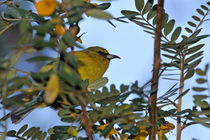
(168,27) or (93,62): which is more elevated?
(168,27)

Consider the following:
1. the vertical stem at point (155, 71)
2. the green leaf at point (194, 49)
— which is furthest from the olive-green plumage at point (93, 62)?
the vertical stem at point (155, 71)

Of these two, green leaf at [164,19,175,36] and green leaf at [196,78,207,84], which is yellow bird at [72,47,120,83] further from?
green leaf at [196,78,207,84]

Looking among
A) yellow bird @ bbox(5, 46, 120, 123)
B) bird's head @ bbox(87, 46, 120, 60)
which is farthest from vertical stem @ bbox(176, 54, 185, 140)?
bird's head @ bbox(87, 46, 120, 60)

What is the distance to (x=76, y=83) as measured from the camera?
625mm

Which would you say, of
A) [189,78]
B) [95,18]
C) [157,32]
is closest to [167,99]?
[189,78]

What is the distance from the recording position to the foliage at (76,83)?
0.62m

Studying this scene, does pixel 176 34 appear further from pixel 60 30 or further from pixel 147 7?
pixel 60 30

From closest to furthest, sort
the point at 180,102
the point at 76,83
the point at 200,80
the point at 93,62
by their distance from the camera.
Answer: the point at 76,83 < the point at 200,80 < the point at 180,102 < the point at 93,62

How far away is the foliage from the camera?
62 cm

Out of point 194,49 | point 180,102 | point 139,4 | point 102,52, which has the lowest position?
point 102,52

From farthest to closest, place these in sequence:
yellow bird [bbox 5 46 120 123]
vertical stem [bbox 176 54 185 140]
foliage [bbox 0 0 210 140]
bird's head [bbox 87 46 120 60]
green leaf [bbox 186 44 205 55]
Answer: bird's head [bbox 87 46 120 60], yellow bird [bbox 5 46 120 123], green leaf [bbox 186 44 205 55], vertical stem [bbox 176 54 185 140], foliage [bbox 0 0 210 140]

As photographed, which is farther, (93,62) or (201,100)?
(93,62)

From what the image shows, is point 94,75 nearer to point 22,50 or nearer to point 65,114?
point 65,114

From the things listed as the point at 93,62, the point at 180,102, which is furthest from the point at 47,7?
the point at 93,62
